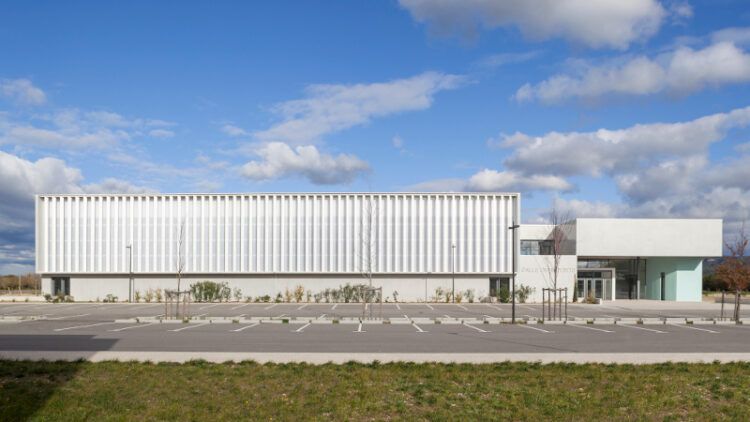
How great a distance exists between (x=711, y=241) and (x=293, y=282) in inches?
1323

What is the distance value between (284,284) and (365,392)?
116 feet

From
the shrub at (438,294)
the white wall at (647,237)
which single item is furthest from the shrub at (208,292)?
the white wall at (647,237)

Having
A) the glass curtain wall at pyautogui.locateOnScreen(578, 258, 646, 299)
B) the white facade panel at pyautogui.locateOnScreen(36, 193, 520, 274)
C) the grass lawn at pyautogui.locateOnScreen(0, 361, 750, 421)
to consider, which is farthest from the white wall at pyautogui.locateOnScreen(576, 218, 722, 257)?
the grass lawn at pyautogui.locateOnScreen(0, 361, 750, 421)

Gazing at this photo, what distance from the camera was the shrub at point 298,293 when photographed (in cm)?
4418

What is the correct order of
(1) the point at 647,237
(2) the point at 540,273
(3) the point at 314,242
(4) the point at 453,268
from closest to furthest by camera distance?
(4) the point at 453,268 → (3) the point at 314,242 → (2) the point at 540,273 → (1) the point at 647,237

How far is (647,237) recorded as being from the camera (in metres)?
46.6

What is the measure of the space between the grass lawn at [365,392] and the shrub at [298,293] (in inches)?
1235

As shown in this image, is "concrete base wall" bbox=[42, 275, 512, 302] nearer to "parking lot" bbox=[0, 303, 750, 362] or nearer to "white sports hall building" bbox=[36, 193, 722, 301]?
"white sports hall building" bbox=[36, 193, 722, 301]

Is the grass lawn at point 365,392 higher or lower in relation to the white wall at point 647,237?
lower

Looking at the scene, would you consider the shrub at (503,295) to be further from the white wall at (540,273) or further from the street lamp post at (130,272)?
the street lamp post at (130,272)

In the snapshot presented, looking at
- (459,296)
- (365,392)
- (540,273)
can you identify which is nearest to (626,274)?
(540,273)

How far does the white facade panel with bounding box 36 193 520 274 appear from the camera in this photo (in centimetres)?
4478

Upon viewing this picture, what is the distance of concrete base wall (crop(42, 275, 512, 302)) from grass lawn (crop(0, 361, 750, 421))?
3179 centimetres

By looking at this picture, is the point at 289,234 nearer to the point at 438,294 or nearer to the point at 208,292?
the point at 208,292
